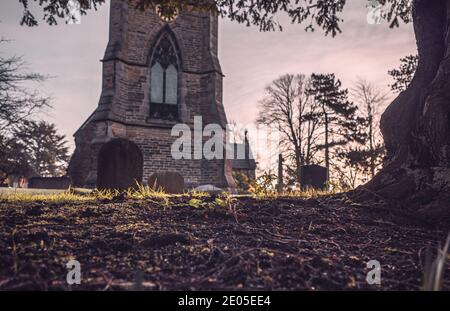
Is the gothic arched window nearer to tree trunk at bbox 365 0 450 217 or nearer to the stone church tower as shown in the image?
the stone church tower

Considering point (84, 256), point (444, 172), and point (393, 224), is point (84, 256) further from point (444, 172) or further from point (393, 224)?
point (444, 172)

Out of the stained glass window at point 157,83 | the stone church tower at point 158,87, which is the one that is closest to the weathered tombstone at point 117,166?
the stone church tower at point 158,87

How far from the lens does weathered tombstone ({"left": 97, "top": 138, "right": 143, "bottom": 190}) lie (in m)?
6.20

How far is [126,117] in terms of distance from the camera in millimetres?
15633

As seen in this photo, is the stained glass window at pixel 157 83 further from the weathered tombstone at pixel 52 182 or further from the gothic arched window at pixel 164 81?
the weathered tombstone at pixel 52 182

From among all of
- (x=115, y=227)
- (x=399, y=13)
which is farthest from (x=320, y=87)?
(x=115, y=227)

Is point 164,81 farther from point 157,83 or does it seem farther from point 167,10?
point 167,10

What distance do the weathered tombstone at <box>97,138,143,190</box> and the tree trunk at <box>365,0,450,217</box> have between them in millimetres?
4206

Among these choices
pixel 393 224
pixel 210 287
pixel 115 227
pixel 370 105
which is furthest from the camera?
pixel 370 105

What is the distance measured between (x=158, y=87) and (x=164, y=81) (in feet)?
1.52

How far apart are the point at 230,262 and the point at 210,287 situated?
14.5 inches

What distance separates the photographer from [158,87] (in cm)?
1695

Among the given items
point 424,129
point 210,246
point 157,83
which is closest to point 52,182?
point 157,83

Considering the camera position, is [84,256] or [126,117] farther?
[126,117]
